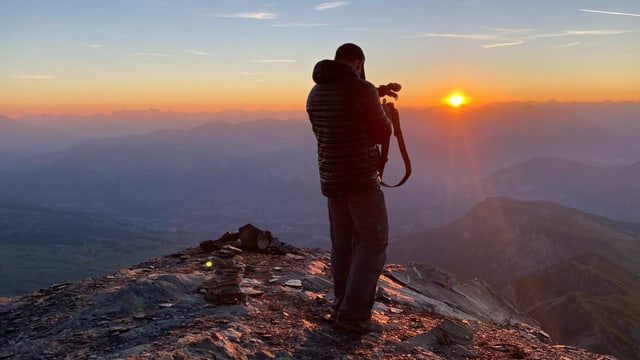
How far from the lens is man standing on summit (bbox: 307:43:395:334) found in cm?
671

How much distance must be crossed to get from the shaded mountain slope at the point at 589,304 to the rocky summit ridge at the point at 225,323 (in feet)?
165

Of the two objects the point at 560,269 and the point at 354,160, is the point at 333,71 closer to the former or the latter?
the point at 354,160

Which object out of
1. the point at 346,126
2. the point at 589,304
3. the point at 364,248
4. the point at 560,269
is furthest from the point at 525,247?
the point at 346,126

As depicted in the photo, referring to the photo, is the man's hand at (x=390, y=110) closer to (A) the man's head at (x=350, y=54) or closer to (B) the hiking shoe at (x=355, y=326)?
(A) the man's head at (x=350, y=54)

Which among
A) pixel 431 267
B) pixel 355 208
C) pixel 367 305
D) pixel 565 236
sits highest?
pixel 355 208

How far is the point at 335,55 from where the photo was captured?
698 cm

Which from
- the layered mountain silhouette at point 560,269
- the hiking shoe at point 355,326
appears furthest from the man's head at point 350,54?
the layered mountain silhouette at point 560,269

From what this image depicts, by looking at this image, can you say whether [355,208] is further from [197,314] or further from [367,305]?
[197,314]

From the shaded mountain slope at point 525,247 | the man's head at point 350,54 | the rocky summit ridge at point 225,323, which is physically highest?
the man's head at point 350,54

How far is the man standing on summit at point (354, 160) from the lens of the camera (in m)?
6.71

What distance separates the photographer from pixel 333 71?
264 inches

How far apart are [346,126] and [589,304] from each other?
10528cm

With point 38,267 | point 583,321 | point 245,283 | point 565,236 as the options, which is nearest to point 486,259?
point 565,236

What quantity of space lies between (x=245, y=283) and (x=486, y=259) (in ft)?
585
